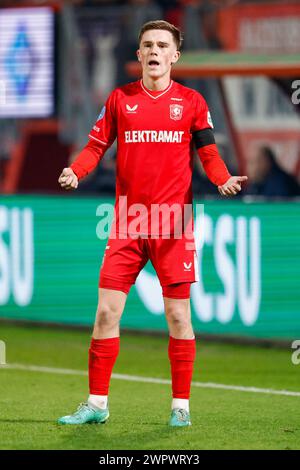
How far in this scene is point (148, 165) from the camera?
725cm

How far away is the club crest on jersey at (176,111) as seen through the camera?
727 cm

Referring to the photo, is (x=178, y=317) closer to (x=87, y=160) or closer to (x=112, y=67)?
(x=87, y=160)

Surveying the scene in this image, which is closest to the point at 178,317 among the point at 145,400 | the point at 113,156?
the point at 145,400

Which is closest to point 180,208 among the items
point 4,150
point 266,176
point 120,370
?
point 120,370

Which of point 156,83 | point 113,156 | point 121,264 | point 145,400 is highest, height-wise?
point 156,83

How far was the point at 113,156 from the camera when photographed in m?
15.8

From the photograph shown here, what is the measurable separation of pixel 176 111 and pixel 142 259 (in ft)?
2.62

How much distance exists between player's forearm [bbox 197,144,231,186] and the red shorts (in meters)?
0.38

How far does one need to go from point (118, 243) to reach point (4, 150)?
Answer: 9.70 meters

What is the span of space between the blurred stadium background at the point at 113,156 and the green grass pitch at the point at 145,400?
0.19 meters

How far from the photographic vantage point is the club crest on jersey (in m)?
7.27

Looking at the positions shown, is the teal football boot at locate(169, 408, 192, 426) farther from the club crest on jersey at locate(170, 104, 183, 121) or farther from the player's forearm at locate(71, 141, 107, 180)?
the club crest on jersey at locate(170, 104, 183, 121)

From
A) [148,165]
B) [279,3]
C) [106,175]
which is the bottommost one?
[106,175]

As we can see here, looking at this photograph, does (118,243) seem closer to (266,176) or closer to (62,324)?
(62,324)
